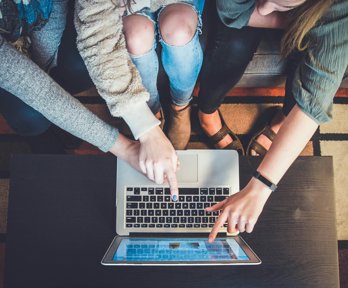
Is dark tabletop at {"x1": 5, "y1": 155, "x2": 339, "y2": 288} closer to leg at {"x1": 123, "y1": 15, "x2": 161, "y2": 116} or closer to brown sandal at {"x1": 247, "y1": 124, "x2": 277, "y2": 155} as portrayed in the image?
leg at {"x1": 123, "y1": 15, "x2": 161, "y2": 116}

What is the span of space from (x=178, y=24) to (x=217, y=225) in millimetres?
473

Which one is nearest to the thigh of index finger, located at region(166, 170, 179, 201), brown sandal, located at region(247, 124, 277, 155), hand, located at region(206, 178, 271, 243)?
index finger, located at region(166, 170, 179, 201)

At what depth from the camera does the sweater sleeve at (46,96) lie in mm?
744

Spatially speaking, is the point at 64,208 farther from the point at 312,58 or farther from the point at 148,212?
the point at 312,58

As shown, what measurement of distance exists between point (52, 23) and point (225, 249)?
0.69 meters

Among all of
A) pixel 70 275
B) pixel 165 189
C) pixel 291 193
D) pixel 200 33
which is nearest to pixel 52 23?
pixel 200 33

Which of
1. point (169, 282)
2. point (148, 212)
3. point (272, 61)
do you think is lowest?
point (169, 282)

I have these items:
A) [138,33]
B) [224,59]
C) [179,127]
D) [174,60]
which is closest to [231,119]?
[179,127]

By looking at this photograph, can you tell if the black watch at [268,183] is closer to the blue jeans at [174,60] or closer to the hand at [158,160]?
the hand at [158,160]

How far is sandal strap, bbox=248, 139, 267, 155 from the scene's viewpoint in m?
1.26

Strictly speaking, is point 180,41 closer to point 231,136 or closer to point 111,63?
point 111,63

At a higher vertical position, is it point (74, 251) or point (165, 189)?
point (165, 189)

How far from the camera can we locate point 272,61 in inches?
43.0

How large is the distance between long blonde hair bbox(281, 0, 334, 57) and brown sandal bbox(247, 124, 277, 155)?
415 millimetres
